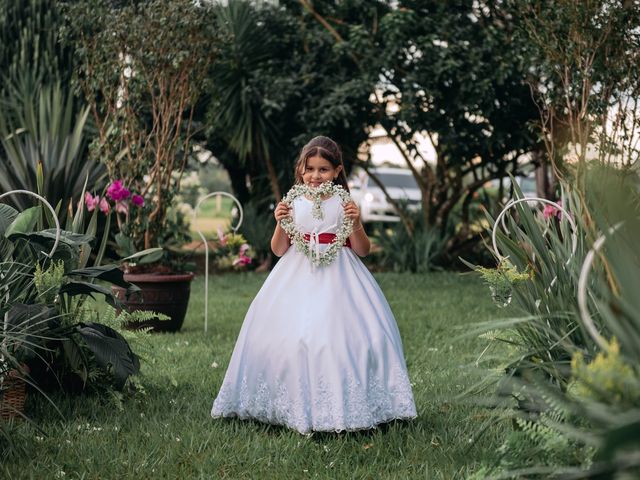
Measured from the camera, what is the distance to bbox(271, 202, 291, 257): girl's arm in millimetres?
4141

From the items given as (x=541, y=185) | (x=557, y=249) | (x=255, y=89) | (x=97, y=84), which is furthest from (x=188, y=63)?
(x=541, y=185)

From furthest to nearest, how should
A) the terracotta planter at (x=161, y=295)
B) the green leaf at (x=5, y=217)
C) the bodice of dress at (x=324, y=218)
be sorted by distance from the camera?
the terracotta planter at (x=161, y=295) < the green leaf at (x=5, y=217) < the bodice of dress at (x=324, y=218)

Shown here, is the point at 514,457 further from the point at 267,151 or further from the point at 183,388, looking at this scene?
the point at 267,151

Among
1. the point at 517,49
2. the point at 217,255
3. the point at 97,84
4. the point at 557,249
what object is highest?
the point at 517,49

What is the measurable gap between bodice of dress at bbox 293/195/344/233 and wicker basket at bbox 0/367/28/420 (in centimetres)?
143

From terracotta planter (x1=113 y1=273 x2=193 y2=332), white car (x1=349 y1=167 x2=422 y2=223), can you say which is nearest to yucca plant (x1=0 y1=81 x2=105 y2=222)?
terracotta planter (x1=113 y1=273 x2=193 y2=332)

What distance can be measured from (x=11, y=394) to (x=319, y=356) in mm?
1427

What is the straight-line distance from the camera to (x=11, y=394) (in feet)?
13.1

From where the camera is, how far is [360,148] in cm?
1422

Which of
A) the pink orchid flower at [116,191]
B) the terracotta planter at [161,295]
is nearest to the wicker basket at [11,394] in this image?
the pink orchid flower at [116,191]

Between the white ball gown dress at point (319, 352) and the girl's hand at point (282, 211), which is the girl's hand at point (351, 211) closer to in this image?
the white ball gown dress at point (319, 352)

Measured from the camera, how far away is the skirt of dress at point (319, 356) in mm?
3836

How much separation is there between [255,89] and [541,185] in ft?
17.0

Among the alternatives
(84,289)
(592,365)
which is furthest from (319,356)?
(592,365)
